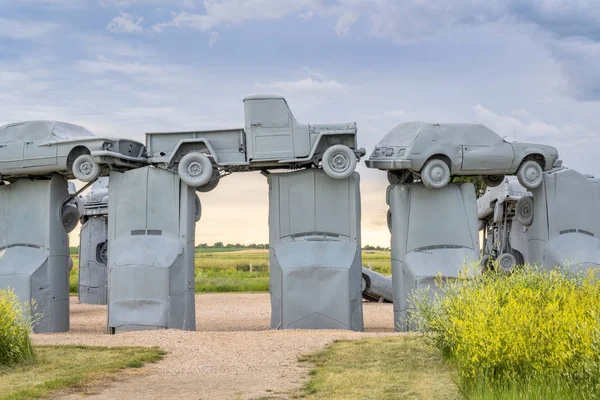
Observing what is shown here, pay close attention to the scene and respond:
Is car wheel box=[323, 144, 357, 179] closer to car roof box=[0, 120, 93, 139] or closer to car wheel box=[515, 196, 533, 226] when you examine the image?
car wheel box=[515, 196, 533, 226]

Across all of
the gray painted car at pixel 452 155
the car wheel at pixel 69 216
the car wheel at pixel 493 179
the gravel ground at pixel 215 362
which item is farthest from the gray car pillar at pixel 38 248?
the car wheel at pixel 493 179

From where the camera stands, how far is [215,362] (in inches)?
551

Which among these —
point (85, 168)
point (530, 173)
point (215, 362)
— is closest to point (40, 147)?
point (85, 168)

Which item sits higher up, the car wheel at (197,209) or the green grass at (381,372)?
the car wheel at (197,209)

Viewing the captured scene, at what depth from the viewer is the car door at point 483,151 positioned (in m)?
19.2

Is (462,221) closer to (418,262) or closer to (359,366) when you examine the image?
(418,262)

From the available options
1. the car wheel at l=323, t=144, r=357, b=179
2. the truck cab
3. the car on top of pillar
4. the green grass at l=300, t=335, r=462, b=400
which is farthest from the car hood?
the green grass at l=300, t=335, r=462, b=400

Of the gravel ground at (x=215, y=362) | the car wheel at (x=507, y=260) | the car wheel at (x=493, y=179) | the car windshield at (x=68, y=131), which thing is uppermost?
the car windshield at (x=68, y=131)

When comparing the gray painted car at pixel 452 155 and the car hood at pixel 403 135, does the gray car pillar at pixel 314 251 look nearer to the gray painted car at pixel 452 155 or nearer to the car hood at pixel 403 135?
the gray painted car at pixel 452 155

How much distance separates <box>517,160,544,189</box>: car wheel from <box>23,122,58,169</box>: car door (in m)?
10.7

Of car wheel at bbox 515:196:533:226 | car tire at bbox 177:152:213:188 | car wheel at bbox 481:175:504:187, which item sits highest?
car tire at bbox 177:152:213:188

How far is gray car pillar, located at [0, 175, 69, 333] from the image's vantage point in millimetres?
20156

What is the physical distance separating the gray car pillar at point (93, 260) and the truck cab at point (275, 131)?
12.5 m

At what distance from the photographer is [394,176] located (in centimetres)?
1984
